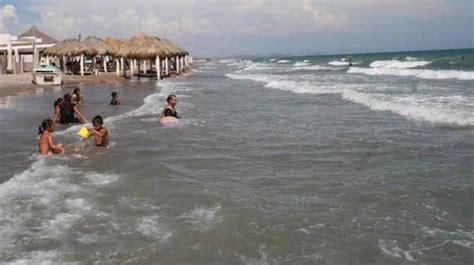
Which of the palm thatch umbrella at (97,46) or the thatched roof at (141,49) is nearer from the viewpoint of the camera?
the thatched roof at (141,49)

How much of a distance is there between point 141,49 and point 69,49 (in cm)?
519

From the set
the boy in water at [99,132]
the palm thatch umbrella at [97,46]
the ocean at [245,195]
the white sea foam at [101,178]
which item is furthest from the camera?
the palm thatch umbrella at [97,46]

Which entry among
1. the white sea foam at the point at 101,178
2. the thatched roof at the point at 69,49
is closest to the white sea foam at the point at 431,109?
the white sea foam at the point at 101,178

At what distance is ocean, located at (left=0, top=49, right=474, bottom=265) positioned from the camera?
→ 475 centimetres

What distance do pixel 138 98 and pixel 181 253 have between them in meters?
18.3

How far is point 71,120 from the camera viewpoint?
13867mm

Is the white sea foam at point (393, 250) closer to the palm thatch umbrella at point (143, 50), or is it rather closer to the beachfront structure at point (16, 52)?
the palm thatch umbrella at point (143, 50)

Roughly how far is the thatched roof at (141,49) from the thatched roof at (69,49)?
2346mm

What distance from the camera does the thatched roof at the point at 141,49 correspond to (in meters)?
38.3

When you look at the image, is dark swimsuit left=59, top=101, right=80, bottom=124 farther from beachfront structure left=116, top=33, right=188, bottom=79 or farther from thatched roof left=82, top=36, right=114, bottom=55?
thatched roof left=82, top=36, right=114, bottom=55

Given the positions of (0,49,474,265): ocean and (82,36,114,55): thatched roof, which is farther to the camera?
(82,36,114,55): thatched roof

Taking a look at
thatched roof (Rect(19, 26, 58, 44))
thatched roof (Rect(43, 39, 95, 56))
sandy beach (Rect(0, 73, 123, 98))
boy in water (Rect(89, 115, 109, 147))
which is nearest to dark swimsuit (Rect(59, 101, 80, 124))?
boy in water (Rect(89, 115, 109, 147))

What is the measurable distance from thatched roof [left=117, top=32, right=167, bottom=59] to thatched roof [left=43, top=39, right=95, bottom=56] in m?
2.35

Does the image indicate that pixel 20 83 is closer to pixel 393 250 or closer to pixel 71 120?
pixel 71 120
